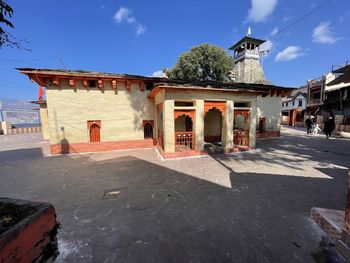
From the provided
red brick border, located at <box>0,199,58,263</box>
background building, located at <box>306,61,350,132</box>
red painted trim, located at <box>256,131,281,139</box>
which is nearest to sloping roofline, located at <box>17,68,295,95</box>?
red painted trim, located at <box>256,131,281,139</box>

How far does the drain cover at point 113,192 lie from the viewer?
4.37 meters

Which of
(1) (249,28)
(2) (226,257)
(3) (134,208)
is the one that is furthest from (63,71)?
(1) (249,28)

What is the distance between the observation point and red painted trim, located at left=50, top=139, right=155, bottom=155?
930 centimetres

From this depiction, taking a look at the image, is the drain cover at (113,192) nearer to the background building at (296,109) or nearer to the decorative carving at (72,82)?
the decorative carving at (72,82)

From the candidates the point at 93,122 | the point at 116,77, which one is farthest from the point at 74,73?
the point at 93,122

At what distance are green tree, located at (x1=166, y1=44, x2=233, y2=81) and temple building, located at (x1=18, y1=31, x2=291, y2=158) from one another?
13568 millimetres

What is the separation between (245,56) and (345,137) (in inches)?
828

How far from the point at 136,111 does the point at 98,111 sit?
2.27 metres

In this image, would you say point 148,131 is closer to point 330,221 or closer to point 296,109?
point 330,221

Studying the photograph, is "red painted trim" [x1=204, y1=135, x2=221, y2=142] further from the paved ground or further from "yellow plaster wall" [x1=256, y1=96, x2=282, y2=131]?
the paved ground

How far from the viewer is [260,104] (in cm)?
1399

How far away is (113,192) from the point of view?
4.60 m

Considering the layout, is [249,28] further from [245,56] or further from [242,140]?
[242,140]

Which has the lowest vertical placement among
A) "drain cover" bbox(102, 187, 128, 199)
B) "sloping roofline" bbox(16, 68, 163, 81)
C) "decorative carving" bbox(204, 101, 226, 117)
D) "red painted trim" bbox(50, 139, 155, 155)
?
"drain cover" bbox(102, 187, 128, 199)
